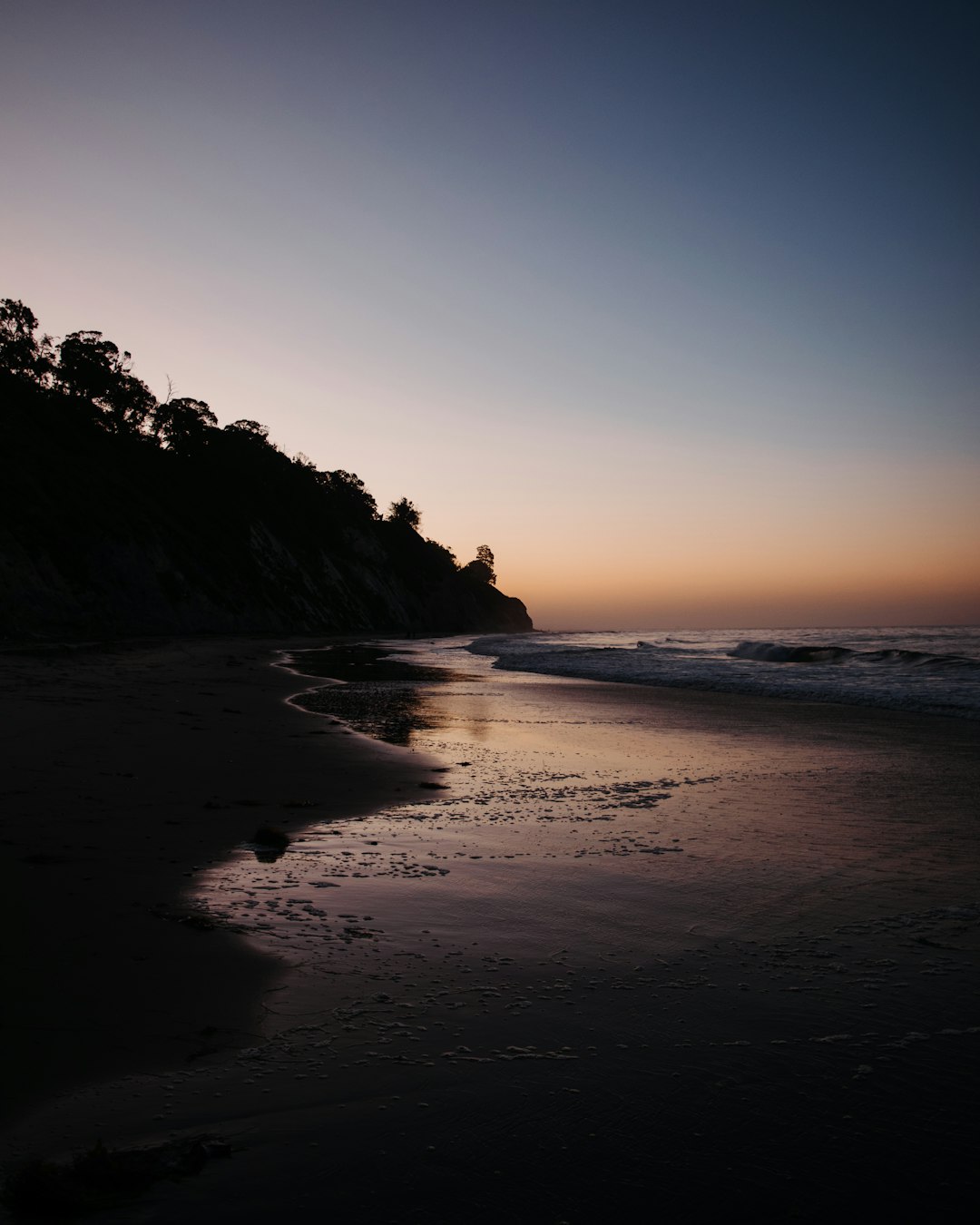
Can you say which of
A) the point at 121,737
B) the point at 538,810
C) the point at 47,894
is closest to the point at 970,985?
the point at 538,810

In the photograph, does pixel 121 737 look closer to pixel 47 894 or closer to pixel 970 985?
pixel 47 894

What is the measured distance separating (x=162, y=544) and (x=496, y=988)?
1894 inches

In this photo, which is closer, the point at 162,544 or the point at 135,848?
the point at 135,848

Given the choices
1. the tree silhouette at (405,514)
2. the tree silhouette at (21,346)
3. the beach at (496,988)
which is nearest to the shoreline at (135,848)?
the beach at (496,988)

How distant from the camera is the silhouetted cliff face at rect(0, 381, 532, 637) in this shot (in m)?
35.2

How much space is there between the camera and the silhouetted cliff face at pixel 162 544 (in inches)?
1388

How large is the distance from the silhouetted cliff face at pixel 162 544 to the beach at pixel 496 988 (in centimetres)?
2870

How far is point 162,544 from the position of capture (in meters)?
46.6

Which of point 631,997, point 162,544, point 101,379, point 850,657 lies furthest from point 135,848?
point 101,379

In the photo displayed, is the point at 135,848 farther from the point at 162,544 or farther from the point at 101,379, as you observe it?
the point at 101,379

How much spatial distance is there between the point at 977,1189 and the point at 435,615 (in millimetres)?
114251

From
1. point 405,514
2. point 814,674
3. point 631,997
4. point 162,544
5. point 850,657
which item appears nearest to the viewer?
point 631,997

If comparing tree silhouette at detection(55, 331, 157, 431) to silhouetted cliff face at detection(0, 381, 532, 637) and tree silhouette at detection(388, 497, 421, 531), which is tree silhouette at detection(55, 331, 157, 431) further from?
tree silhouette at detection(388, 497, 421, 531)

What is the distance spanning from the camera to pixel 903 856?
5438 mm
